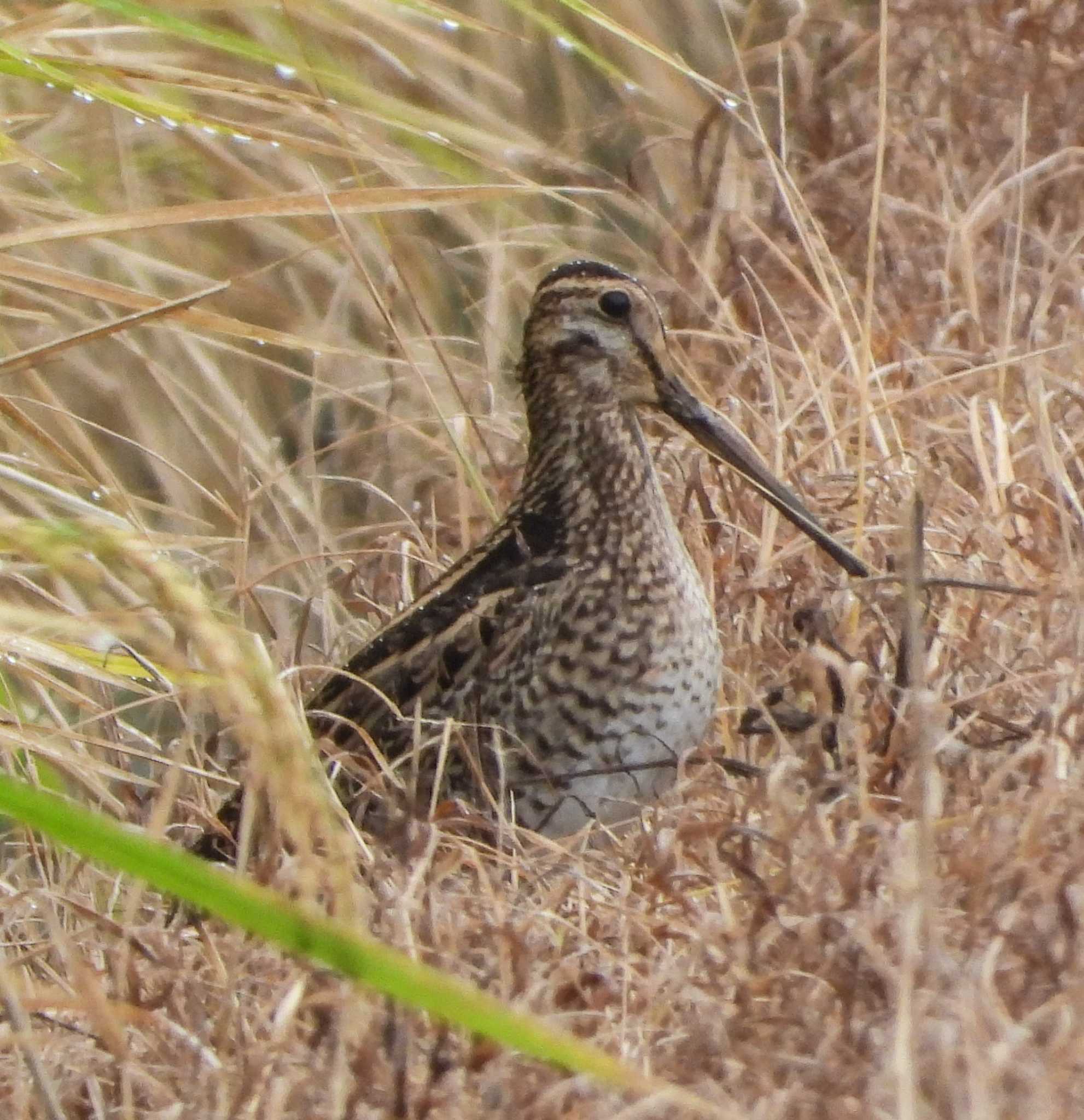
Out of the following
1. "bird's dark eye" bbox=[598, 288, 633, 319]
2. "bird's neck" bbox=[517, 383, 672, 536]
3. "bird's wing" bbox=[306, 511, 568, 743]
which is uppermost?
"bird's dark eye" bbox=[598, 288, 633, 319]

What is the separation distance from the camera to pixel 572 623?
311 cm

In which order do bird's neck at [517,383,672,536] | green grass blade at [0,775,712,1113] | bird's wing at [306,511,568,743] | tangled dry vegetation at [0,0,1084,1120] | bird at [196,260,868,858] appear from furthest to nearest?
1. bird's neck at [517,383,672,536]
2. bird's wing at [306,511,568,743]
3. bird at [196,260,868,858]
4. tangled dry vegetation at [0,0,1084,1120]
5. green grass blade at [0,775,712,1113]

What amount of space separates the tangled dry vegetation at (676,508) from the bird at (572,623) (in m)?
0.11

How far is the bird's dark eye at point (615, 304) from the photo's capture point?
333 centimetres

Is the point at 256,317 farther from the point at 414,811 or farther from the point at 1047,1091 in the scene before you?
the point at 1047,1091

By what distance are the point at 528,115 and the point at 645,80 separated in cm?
28

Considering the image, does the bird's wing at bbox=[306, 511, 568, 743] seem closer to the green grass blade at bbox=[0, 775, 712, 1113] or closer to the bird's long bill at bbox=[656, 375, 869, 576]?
the bird's long bill at bbox=[656, 375, 869, 576]

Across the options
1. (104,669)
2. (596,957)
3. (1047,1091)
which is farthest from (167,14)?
(1047,1091)

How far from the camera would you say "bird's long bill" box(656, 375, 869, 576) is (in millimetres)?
3148

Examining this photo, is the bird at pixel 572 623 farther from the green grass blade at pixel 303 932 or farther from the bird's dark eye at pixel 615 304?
the green grass blade at pixel 303 932

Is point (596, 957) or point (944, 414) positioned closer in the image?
point (596, 957)

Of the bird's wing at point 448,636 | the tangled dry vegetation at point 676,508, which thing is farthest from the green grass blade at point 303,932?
the bird's wing at point 448,636

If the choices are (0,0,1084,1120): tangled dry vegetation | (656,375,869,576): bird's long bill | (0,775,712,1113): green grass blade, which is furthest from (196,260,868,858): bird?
(0,775,712,1113): green grass blade

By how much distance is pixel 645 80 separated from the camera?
17.6ft
